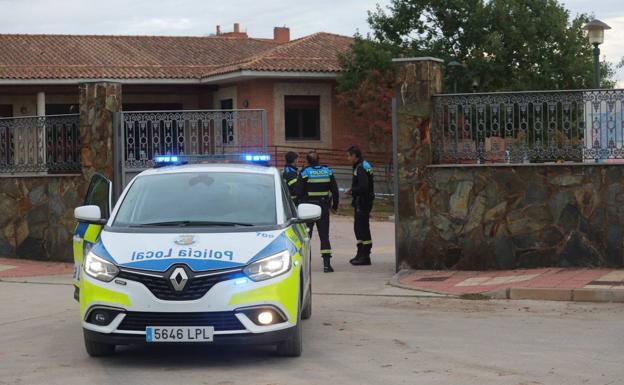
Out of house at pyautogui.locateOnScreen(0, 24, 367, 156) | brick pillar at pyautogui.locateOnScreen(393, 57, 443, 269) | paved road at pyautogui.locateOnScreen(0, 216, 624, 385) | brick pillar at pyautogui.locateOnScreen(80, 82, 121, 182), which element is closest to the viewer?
paved road at pyautogui.locateOnScreen(0, 216, 624, 385)

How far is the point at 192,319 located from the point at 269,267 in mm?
721

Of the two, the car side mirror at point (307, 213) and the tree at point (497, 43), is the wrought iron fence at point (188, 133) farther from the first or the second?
the tree at point (497, 43)

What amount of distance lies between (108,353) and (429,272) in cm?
687

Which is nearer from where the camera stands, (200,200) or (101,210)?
(200,200)

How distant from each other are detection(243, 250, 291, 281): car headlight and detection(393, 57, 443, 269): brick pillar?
21.9 ft

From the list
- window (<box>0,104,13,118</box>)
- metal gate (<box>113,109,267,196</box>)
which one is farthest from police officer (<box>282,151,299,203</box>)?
window (<box>0,104,13,118</box>)

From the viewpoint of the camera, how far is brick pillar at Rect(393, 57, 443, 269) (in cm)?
1491

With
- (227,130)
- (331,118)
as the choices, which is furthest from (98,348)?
(331,118)

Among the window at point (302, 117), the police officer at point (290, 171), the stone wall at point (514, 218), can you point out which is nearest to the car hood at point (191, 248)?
the stone wall at point (514, 218)

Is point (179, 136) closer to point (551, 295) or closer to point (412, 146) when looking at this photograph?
point (412, 146)

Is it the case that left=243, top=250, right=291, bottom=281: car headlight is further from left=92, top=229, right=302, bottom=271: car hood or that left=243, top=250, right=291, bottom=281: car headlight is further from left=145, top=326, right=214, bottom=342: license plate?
left=145, top=326, right=214, bottom=342: license plate

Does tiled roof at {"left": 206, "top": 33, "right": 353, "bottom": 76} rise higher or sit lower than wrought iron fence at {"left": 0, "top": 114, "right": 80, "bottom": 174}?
higher

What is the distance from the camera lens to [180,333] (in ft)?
26.5

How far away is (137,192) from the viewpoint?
9.63 m
